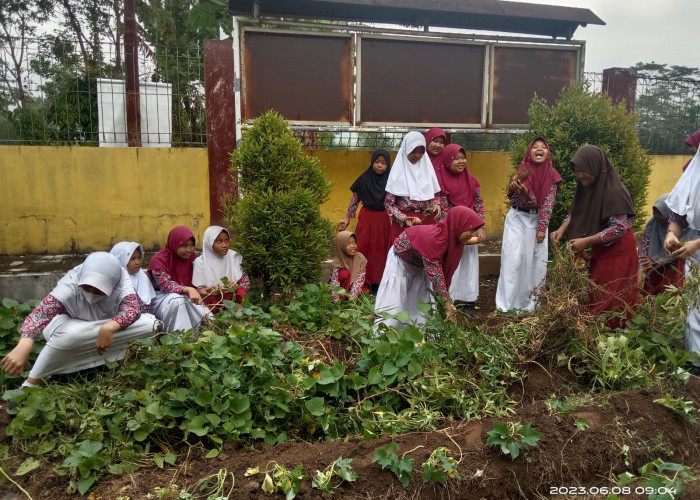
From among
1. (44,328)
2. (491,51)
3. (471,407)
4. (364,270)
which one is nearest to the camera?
(471,407)

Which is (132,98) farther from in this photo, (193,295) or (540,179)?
(540,179)

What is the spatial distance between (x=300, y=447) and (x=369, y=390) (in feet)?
2.23

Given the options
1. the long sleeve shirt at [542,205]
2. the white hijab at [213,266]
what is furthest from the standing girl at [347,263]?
the long sleeve shirt at [542,205]

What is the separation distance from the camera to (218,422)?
9.40 feet

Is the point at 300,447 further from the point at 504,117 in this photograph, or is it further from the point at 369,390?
the point at 504,117

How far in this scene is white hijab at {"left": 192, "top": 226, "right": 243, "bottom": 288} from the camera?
4.70 m

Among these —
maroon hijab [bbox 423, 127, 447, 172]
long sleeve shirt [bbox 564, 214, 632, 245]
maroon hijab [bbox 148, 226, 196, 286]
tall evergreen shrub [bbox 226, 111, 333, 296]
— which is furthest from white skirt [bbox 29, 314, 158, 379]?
long sleeve shirt [bbox 564, 214, 632, 245]

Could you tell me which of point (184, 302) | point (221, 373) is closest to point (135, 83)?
point (184, 302)

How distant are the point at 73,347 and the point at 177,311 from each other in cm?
82

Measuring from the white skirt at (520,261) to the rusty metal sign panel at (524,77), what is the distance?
2.10 meters

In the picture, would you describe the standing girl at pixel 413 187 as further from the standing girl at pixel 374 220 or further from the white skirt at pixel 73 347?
the white skirt at pixel 73 347

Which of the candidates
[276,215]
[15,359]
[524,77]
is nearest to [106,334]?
[15,359]

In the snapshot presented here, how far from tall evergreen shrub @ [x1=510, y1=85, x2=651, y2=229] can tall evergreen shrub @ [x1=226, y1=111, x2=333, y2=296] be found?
2.61 metres

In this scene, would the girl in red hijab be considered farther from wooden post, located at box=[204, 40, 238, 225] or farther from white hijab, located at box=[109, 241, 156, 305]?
wooden post, located at box=[204, 40, 238, 225]
